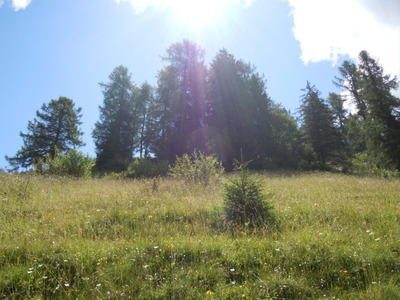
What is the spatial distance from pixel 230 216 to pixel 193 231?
3.23ft

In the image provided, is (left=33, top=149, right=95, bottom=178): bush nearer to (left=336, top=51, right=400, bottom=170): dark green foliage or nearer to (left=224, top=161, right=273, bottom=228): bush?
(left=224, top=161, right=273, bottom=228): bush

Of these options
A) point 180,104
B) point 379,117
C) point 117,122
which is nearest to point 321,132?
point 379,117

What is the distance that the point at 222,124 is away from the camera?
25.2 m

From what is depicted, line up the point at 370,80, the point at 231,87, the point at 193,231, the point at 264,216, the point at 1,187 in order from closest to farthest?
the point at 193,231 < the point at 264,216 < the point at 1,187 < the point at 370,80 < the point at 231,87

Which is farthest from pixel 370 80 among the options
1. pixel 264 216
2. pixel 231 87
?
pixel 264 216

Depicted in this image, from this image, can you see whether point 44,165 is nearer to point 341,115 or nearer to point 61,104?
point 61,104

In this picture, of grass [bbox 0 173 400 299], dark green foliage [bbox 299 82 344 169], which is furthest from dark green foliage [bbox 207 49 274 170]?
grass [bbox 0 173 400 299]

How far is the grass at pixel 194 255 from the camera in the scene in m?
2.88

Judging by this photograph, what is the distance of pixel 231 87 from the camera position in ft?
86.2

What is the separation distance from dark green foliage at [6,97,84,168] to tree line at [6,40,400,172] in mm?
104

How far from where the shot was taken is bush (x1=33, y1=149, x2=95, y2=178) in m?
14.8

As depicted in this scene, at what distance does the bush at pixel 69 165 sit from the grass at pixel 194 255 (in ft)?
33.2

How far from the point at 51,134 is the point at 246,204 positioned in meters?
30.2

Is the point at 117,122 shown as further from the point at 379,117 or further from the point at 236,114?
the point at 379,117
